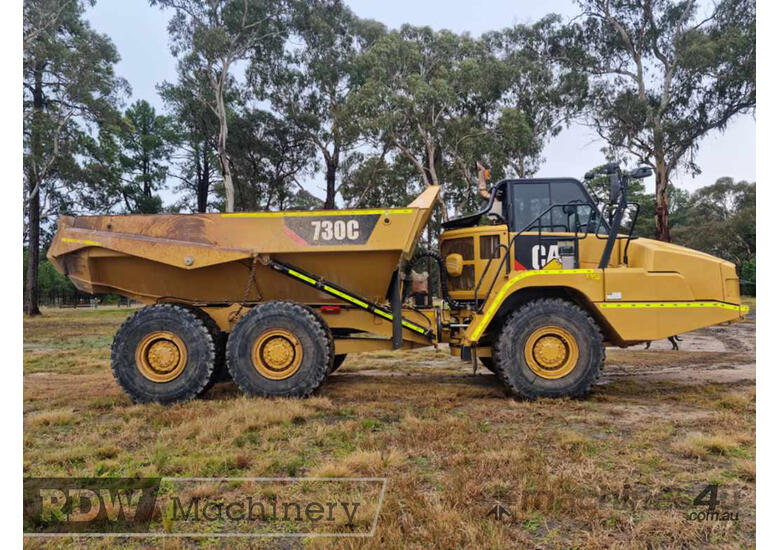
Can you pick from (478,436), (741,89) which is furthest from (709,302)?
(741,89)

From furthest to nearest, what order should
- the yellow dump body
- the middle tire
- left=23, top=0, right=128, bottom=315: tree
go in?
left=23, top=0, right=128, bottom=315: tree < the yellow dump body < the middle tire

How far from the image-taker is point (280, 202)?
30.5 meters

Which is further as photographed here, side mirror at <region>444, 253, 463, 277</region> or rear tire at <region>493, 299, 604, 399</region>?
side mirror at <region>444, 253, 463, 277</region>

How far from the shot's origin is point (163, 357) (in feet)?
17.5

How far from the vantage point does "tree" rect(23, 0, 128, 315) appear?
71.4 ft

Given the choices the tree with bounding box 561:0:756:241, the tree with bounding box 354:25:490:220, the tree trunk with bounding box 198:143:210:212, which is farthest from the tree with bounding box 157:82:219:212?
the tree with bounding box 561:0:756:241

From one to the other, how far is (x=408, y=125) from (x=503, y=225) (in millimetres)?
20462

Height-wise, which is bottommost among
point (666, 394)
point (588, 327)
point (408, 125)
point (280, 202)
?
point (666, 394)

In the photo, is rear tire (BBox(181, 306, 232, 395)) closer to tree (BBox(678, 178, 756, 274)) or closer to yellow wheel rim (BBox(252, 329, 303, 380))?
yellow wheel rim (BBox(252, 329, 303, 380))

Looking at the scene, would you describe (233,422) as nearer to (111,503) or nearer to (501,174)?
(111,503)

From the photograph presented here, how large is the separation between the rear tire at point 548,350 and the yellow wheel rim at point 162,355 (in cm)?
370

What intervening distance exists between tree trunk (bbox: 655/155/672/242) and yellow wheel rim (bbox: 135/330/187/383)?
76.6 feet

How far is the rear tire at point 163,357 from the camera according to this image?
5.27m

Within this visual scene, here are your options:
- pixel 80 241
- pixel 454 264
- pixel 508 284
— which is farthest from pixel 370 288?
pixel 80 241
